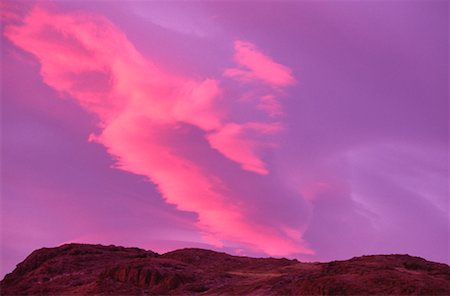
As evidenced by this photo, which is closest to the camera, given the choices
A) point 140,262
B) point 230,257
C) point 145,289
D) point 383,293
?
point 383,293

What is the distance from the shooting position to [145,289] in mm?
75562

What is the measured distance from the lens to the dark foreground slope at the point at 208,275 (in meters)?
58.3

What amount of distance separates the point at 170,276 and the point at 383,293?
32.5 meters

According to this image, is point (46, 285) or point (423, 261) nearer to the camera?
point (423, 261)

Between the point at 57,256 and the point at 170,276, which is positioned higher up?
the point at 57,256

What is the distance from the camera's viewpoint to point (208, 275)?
81188 mm

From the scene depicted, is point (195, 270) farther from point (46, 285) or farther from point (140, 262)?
point (46, 285)

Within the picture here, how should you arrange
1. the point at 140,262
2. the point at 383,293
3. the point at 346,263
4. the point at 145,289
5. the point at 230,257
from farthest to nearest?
the point at 230,257 < the point at 140,262 < the point at 145,289 < the point at 346,263 < the point at 383,293

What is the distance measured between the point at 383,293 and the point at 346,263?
14108 mm

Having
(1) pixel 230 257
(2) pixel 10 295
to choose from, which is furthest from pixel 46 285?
(1) pixel 230 257

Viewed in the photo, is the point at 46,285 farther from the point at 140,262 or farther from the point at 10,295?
the point at 140,262

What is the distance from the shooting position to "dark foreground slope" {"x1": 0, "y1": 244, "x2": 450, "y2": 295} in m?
58.3

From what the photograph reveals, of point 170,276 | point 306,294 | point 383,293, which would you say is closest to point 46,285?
point 170,276

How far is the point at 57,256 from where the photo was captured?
10650 cm
